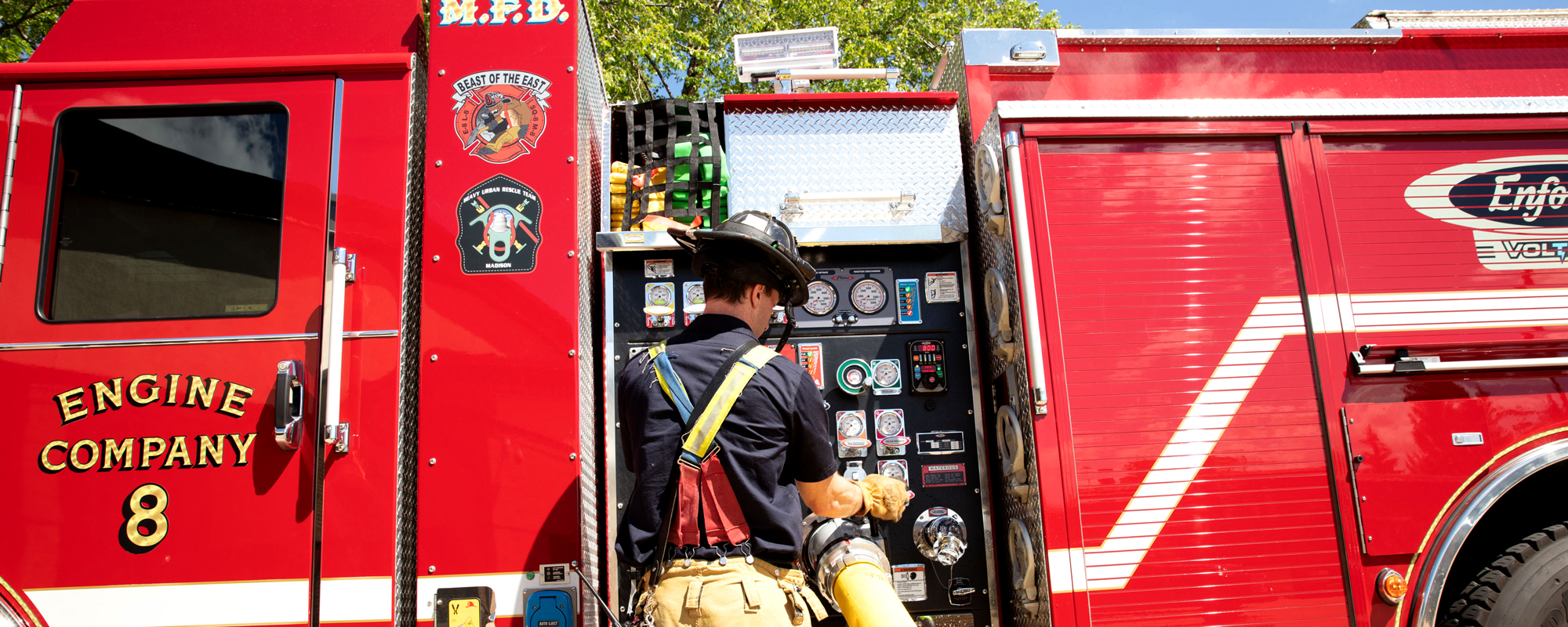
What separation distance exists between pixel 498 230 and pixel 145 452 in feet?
4.51

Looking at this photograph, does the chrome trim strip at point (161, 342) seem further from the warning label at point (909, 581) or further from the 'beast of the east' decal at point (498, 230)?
Answer: the warning label at point (909, 581)

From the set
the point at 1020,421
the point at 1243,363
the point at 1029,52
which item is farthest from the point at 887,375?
the point at 1029,52

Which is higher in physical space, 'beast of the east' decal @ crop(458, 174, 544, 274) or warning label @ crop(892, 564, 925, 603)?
'beast of the east' decal @ crop(458, 174, 544, 274)

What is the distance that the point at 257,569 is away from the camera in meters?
2.78

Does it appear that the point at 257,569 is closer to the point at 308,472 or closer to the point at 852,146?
the point at 308,472

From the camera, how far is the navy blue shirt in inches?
89.7

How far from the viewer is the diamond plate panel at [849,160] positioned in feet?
11.6

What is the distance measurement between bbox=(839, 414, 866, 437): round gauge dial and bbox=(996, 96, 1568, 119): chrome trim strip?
4.27 feet

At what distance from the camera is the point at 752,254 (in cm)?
256

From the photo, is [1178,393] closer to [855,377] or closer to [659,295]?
[855,377]

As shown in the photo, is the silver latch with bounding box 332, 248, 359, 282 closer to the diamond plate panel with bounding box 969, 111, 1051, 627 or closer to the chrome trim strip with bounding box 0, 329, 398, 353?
the chrome trim strip with bounding box 0, 329, 398, 353

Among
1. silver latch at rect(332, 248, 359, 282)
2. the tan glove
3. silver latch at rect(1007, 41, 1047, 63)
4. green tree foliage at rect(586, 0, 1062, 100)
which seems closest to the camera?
the tan glove

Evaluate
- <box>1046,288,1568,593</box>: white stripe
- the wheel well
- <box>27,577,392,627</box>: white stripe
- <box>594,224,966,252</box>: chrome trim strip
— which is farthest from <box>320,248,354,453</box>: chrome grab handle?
the wheel well

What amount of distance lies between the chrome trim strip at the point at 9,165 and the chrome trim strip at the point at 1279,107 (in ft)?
11.8
